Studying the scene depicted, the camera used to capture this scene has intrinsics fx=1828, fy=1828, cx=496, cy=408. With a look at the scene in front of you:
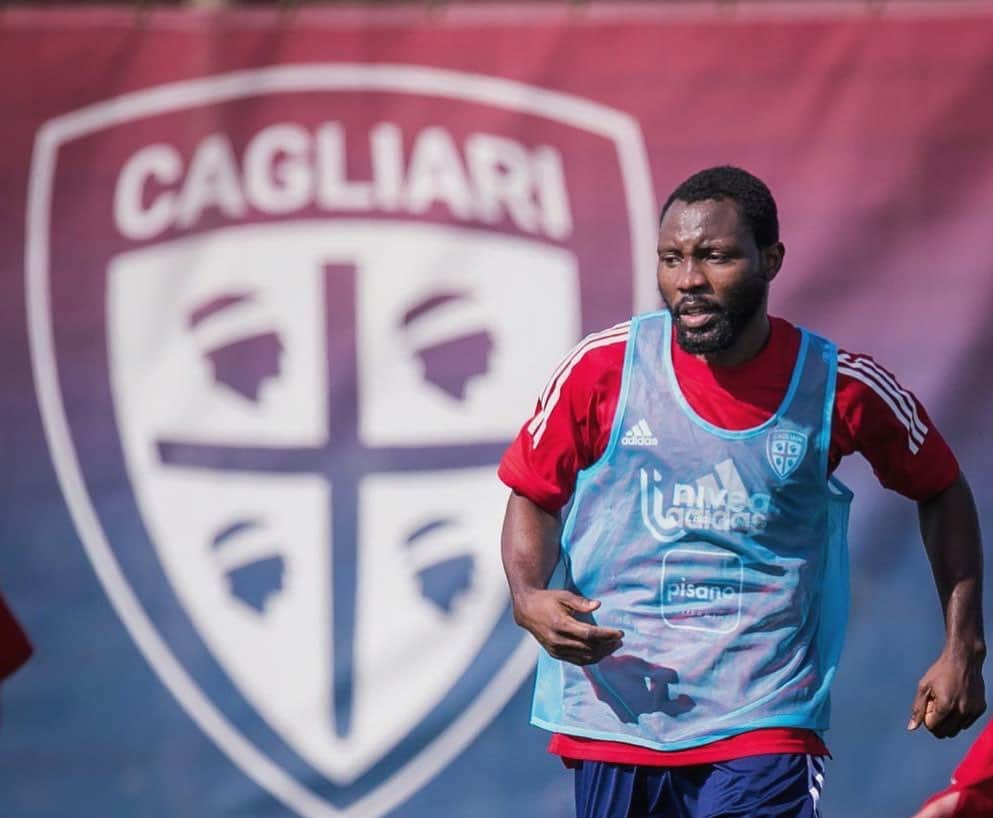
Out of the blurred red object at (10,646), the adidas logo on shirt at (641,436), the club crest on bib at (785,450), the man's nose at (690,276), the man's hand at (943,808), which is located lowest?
the man's hand at (943,808)

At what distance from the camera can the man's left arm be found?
3.66 metres

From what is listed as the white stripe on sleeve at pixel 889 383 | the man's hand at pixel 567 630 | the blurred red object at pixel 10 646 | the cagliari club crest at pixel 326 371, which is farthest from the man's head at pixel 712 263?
the cagliari club crest at pixel 326 371

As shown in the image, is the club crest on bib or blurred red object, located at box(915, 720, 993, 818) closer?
blurred red object, located at box(915, 720, 993, 818)

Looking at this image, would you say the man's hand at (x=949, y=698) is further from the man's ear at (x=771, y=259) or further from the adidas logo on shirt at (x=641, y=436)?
the man's ear at (x=771, y=259)

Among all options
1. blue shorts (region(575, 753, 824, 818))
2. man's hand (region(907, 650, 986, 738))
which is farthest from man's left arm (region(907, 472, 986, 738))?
blue shorts (region(575, 753, 824, 818))

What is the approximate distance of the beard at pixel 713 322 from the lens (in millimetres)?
3795

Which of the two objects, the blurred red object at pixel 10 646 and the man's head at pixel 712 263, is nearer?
the blurred red object at pixel 10 646

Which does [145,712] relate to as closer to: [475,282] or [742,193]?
[475,282]

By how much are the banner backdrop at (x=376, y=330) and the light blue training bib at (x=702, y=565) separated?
5.54ft

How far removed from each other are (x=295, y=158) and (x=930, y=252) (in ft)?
6.39

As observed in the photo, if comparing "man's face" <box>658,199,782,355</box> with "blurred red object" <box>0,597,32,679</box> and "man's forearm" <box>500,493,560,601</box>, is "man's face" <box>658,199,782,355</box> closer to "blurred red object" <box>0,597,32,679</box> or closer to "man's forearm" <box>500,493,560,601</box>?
"man's forearm" <box>500,493,560,601</box>

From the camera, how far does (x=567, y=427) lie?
383 cm

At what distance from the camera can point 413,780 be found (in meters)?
5.55

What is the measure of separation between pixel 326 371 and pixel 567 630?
223 centimetres
